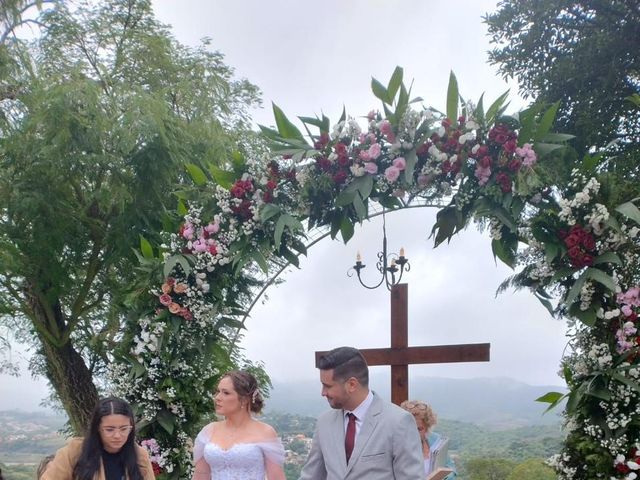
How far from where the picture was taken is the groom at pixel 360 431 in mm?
3221

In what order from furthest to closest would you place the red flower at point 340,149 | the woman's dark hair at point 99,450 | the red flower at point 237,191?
the red flower at point 237,191, the red flower at point 340,149, the woman's dark hair at point 99,450

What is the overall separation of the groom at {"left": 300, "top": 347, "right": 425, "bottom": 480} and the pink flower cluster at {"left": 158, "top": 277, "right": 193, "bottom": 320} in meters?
2.84

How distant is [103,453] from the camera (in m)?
3.98

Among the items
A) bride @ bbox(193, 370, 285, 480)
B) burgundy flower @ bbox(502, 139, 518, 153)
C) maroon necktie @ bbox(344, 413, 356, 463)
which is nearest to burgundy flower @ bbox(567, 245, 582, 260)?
burgundy flower @ bbox(502, 139, 518, 153)

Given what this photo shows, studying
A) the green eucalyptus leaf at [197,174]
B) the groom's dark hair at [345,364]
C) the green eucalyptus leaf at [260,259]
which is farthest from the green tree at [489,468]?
the groom's dark hair at [345,364]

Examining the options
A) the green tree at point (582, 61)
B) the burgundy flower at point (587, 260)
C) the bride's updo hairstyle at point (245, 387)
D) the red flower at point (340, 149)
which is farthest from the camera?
the green tree at point (582, 61)

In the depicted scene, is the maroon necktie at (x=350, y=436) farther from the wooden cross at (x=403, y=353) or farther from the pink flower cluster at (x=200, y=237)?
the pink flower cluster at (x=200, y=237)

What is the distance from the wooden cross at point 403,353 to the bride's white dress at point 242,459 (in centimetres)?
154

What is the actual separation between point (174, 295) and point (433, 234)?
2110mm

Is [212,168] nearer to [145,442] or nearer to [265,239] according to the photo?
[265,239]

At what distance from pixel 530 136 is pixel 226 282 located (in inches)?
105

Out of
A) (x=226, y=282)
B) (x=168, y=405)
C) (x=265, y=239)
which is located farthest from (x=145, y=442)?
(x=265, y=239)

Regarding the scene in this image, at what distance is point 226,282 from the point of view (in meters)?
6.37

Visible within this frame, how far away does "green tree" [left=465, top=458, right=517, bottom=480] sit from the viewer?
9.65 m
